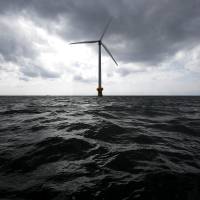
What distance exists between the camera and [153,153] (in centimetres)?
589

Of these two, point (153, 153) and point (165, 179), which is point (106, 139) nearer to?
point (153, 153)

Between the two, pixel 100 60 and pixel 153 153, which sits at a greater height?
pixel 100 60

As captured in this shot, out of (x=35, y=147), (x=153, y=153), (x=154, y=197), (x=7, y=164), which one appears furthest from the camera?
(x=35, y=147)

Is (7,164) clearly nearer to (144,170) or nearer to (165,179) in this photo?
(144,170)

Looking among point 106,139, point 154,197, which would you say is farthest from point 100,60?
point 154,197

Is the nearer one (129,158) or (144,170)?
(144,170)

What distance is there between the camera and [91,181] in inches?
156

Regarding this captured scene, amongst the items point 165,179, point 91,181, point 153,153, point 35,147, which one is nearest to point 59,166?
point 91,181

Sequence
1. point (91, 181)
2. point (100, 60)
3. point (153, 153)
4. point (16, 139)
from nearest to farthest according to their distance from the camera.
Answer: point (91, 181)
point (153, 153)
point (16, 139)
point (100, 60)

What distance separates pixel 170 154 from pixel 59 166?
4.25 m

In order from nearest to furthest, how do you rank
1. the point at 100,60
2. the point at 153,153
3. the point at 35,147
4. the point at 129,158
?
the point at 129,158 → the point at 153,153 → the point at 35,147 → the point at 100,60

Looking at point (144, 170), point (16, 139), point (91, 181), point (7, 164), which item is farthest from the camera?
point (16, 139)

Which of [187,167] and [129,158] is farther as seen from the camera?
[129,158]

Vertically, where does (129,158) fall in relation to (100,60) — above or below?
below
